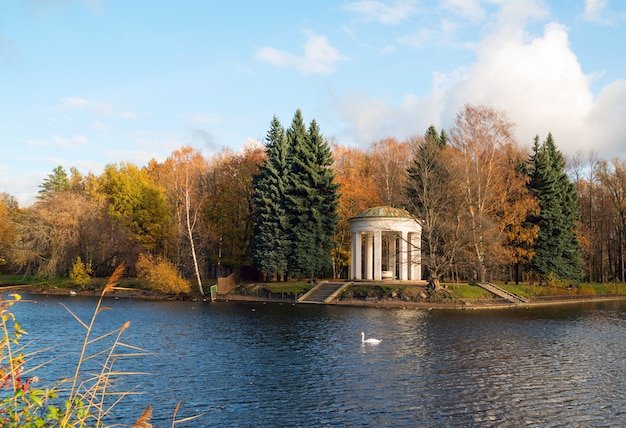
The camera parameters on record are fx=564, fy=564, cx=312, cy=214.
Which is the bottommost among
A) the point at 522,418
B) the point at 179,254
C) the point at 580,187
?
the point at 522,418

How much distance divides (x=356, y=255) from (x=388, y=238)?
162 inches

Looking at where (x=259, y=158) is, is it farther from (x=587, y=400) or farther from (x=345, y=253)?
(x=587, y=400)

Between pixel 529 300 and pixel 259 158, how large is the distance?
29.2 m

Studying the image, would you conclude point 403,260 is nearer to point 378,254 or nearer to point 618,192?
point 378,254

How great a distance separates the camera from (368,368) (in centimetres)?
1878

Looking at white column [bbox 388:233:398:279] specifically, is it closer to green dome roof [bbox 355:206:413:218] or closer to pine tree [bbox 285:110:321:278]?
green dome roof [bbox 355:206:413:218]

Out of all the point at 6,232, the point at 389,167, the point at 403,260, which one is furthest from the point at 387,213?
the point at 6,232

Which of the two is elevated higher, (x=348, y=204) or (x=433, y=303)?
(x=348, y=204)

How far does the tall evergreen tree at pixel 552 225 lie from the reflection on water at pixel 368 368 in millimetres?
17479

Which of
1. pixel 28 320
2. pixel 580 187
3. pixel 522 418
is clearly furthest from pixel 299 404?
pixel 580 187

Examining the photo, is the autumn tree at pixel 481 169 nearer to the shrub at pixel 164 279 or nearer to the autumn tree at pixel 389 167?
the autumn tree at pixel 389 167

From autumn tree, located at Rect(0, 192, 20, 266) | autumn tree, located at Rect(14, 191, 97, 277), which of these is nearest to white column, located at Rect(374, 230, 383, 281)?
autumn tree, located at Rect(14, 191, 97, 277)

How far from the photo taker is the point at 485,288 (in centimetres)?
4547

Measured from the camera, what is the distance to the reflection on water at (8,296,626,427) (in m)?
13.9
